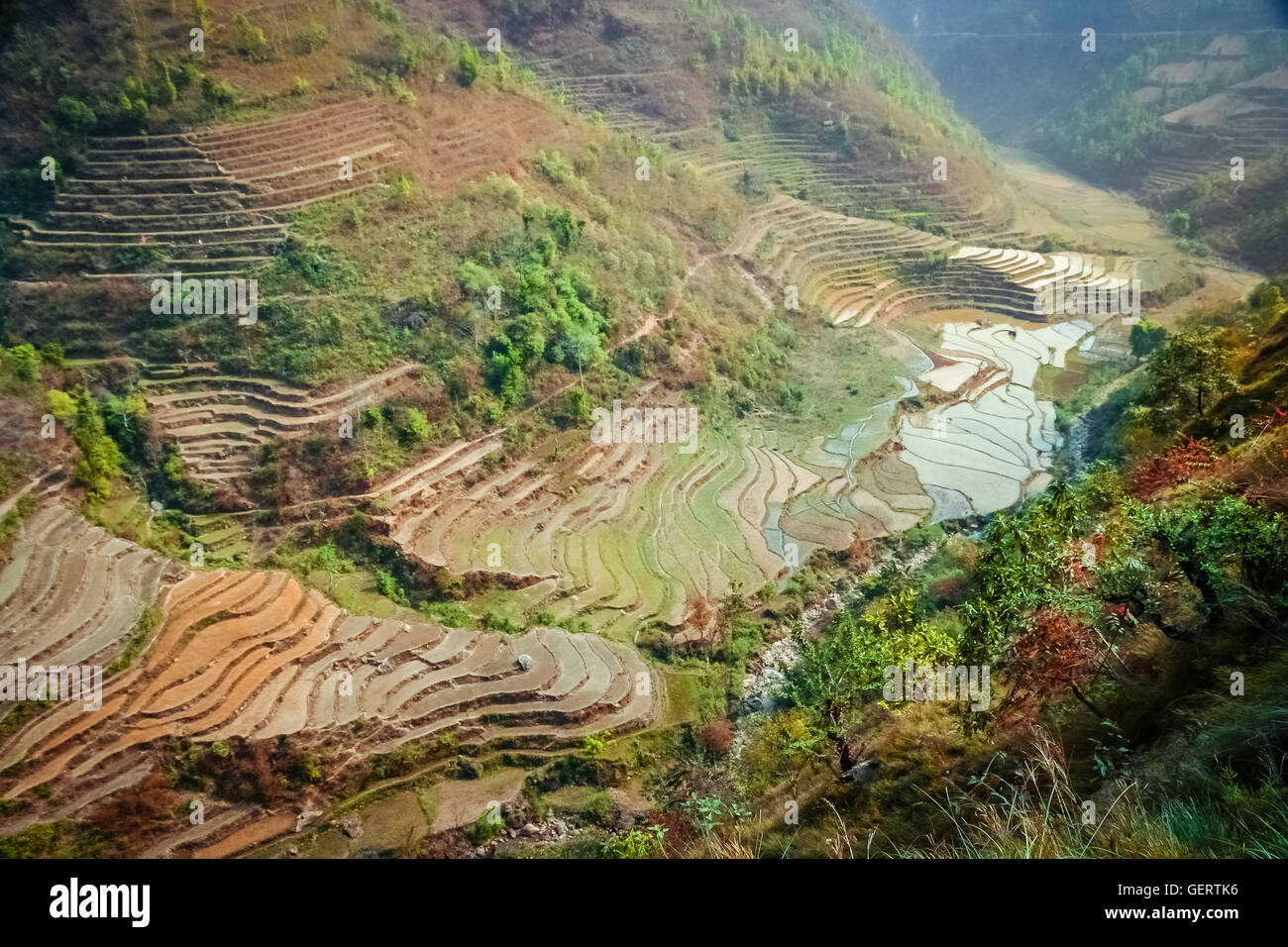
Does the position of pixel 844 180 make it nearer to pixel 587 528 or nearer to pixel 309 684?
pixel 587 528

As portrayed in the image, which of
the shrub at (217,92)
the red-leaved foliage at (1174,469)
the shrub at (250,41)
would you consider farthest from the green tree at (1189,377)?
the shrub at (250,41)

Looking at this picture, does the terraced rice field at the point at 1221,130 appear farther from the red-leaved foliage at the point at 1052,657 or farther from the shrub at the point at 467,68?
the red-leaved foliage at the point at 1052,657

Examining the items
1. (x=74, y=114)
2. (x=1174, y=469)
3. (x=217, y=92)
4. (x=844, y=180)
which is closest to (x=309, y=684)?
(x=1174, y=469)

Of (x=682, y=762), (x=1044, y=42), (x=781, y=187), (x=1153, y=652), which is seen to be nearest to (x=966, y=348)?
(x=781, y=187)

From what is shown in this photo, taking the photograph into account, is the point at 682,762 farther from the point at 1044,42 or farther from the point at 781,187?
the point at 1044,42

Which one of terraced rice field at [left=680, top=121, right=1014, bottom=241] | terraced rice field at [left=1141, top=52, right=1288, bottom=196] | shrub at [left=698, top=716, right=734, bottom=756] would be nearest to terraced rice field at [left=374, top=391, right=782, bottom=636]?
Answer: shrub at [left=698, top=716, right=734, bottom=756]

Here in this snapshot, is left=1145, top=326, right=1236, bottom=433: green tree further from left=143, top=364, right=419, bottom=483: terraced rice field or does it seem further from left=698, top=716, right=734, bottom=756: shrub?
left=143, top=364, right=419, bottom=483: terraced rice field
